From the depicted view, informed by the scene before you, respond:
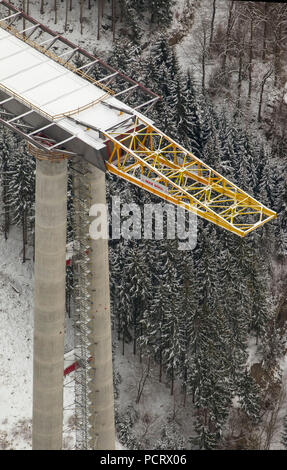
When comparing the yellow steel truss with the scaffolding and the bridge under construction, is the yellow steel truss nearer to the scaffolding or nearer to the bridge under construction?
the bridge under construction

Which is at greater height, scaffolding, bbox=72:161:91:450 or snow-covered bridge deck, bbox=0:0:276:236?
snow-covered bridge deck, bbox=0:0:276:236

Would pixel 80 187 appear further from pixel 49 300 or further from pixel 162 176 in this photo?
pixel 49 300

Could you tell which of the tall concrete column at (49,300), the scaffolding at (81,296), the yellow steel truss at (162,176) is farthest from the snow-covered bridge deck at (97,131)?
the scaffolding at (81,296)

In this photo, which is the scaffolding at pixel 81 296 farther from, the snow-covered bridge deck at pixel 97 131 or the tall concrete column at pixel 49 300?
the snow-covered bridge deck at pixel 97 131

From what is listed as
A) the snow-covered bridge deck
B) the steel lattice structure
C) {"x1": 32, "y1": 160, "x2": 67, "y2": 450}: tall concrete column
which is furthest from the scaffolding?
the steel lattice structure

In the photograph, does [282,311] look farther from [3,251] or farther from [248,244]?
[3,251]

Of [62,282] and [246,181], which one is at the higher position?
[246,181]

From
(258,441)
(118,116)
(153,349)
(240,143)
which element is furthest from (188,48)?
(118,116)
